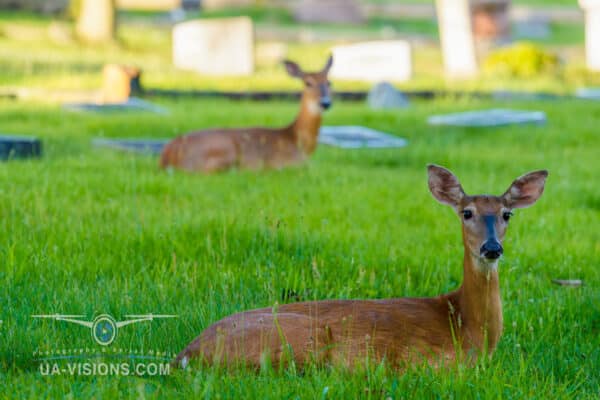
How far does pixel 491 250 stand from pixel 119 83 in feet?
42.9

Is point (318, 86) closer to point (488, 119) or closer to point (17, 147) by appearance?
point (17, 147)

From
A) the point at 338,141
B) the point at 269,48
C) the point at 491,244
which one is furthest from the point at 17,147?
the point at 269,48

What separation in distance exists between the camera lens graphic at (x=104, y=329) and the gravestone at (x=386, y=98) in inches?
472

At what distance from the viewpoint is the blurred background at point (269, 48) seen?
19.5m

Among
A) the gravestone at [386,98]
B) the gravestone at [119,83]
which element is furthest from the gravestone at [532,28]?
the gravestone at [119,83]

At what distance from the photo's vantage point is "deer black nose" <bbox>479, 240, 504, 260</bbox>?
3.90 m

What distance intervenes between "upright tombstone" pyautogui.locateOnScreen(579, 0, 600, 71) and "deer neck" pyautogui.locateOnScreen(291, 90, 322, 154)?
44.6ft

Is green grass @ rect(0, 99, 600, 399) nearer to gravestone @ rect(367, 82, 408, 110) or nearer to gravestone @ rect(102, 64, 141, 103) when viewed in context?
gravestone @ rect(367, 82, 408, 110)

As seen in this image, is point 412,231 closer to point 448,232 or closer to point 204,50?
point 448,232

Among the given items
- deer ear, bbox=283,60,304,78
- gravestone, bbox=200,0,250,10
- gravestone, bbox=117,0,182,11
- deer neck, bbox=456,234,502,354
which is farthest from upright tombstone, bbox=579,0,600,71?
gravestone, bbox=117,0,182,11

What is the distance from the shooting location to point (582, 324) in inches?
190

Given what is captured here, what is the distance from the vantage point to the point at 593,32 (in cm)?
2241

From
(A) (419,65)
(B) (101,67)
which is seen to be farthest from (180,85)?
(A) (419,65)

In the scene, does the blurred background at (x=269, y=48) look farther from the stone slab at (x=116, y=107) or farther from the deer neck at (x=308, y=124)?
the deer neck at (x=308, y=124)
